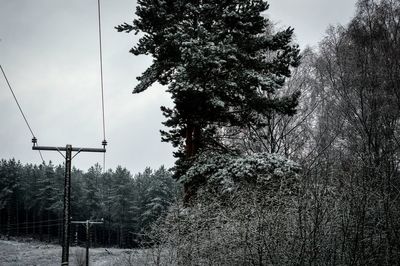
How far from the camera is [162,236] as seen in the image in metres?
8.47

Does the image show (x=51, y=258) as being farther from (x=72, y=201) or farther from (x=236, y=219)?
(x=236, y=219)

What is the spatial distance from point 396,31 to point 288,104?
5628 millimetres

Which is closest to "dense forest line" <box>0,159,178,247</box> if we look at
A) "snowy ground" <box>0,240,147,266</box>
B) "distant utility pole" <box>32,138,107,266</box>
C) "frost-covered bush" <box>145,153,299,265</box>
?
"snowy ground" <box>0,240,147,266</box>

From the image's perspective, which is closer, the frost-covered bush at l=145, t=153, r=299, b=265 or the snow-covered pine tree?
the frost-covered bush at l=145, t=153, r=299, b=265

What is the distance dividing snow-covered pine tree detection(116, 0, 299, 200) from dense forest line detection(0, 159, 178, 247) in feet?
163

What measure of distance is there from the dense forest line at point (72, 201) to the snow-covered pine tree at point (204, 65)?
49.8 metres

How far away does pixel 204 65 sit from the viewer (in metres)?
9.28

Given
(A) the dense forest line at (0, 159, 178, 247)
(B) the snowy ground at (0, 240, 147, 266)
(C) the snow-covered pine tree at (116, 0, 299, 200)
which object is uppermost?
(C) the snow-covered pine tree at (116, 0, 299, 200)

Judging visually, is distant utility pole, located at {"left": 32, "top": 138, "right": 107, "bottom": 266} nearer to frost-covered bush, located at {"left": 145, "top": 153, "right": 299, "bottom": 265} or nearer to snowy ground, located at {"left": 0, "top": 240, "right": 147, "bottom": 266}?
frost-covered bush, located at {"left": 145, "top": 153, "right": 299, "bottom": 265}

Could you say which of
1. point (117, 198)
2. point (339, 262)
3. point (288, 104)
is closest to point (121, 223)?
point (117, 198)

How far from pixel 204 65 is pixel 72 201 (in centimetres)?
6226

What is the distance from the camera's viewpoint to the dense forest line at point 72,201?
64.4 meters

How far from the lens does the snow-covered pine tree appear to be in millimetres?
9734

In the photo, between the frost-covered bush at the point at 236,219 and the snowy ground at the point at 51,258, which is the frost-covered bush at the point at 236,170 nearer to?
the frost-covered bush at the point at 236,219
